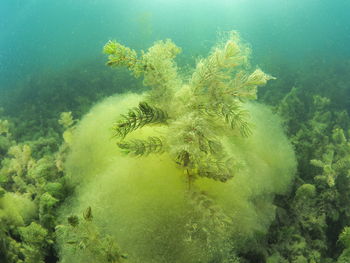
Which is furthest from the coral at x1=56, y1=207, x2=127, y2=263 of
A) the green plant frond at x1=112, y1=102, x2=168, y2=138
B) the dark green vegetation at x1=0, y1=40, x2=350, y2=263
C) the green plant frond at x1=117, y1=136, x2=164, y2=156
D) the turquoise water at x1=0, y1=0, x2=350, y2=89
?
the turquoise water at x1=0, y1=0, x2=350, y2=89

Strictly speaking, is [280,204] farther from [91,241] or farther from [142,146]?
[91,241]

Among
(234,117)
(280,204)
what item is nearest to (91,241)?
(234,117)

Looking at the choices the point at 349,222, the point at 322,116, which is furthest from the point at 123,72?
the point at 349,222

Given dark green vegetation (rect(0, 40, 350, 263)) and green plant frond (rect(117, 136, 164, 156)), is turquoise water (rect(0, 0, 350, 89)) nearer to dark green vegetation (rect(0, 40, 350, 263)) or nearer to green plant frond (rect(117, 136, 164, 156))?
dark green vegetation (rect(0, 40, 350, 263))

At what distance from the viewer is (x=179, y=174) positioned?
8.14ft

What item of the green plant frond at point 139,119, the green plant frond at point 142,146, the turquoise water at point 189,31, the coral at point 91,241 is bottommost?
the coral at point 91,241

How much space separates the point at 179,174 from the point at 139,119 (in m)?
0.74

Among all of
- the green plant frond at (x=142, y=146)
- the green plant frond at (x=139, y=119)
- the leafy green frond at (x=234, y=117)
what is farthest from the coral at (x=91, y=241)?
the leafy green frond at (x=234, y=117)

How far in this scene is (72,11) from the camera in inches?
1173

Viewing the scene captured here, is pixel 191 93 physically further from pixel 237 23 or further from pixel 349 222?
pixel 237 23

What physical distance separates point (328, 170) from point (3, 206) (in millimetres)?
4053

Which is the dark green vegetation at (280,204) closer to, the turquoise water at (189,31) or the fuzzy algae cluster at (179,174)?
the fuzzy algae cluster at (179,174)

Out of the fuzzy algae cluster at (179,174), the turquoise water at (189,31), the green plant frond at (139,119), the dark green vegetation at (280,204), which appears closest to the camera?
the green plant frond at (139,119)

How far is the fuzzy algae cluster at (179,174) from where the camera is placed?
2096 millimetres
